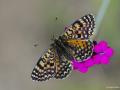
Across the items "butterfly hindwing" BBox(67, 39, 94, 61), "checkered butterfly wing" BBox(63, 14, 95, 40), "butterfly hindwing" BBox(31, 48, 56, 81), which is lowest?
"butterfly hindwing" BBox(31, 48, 56, 81)

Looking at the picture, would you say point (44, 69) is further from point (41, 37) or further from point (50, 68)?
point (41, 37)

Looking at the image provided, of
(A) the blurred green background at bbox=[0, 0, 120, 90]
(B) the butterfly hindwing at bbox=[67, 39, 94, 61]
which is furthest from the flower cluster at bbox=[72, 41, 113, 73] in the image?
(A) the blurred green background at bbox=[0, 0, 120, 90]

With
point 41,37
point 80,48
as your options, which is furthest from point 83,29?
point 41,37

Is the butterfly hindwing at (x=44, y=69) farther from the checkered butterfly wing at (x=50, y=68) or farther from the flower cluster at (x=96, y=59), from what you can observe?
the flower cluster at (x=96, y=59)

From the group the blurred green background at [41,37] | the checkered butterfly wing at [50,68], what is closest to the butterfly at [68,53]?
the checkered butterfly wing at [50,68]

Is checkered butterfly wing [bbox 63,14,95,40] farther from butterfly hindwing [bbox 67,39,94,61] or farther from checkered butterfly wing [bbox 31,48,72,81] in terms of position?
checkered butterfly wing [bbox 31,48,72,81]

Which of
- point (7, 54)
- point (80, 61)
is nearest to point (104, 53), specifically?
point (80, 61)

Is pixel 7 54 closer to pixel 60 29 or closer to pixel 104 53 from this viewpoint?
pixel 60 29
